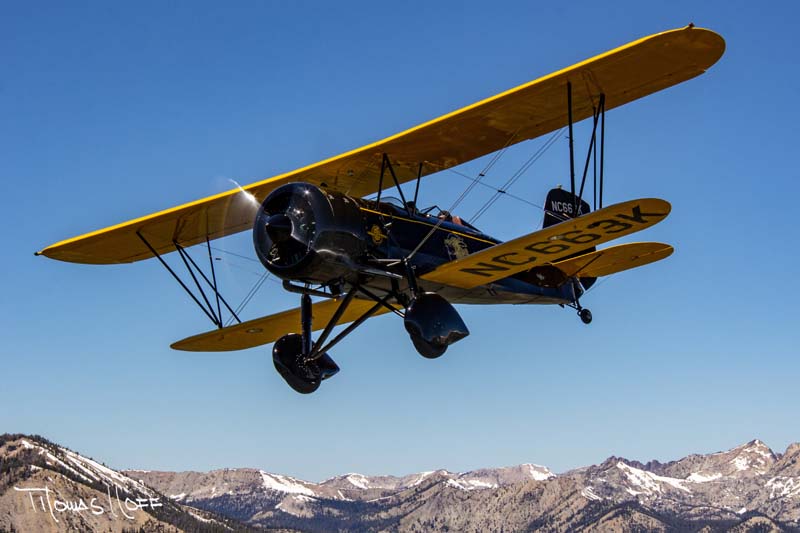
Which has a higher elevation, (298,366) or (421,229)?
(421,229)

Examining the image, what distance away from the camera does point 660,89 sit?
14.3 metres

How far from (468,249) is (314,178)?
299 centimetres

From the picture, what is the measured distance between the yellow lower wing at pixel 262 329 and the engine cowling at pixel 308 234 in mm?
2978

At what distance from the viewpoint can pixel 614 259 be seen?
56.1 feet

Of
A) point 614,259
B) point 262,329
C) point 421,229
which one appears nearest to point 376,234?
point 421,229

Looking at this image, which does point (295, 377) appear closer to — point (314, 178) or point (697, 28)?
point (314, 178)

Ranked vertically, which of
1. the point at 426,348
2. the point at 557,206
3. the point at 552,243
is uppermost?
the point at 557,206

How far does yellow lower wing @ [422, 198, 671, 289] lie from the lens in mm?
13203

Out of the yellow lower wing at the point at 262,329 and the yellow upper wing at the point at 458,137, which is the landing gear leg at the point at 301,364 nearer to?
the yellow lower wing at the point at 262,329

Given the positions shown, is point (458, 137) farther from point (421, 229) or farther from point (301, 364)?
point (301, 364)

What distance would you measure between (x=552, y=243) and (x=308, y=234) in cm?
368

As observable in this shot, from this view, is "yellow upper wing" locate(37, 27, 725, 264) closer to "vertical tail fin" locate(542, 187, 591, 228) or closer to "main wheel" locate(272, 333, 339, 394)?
"main wheel" locate(272, 333, 339, 394)

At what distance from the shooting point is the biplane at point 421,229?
13789mm

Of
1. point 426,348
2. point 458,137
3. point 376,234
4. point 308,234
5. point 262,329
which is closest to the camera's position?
point 308,234
